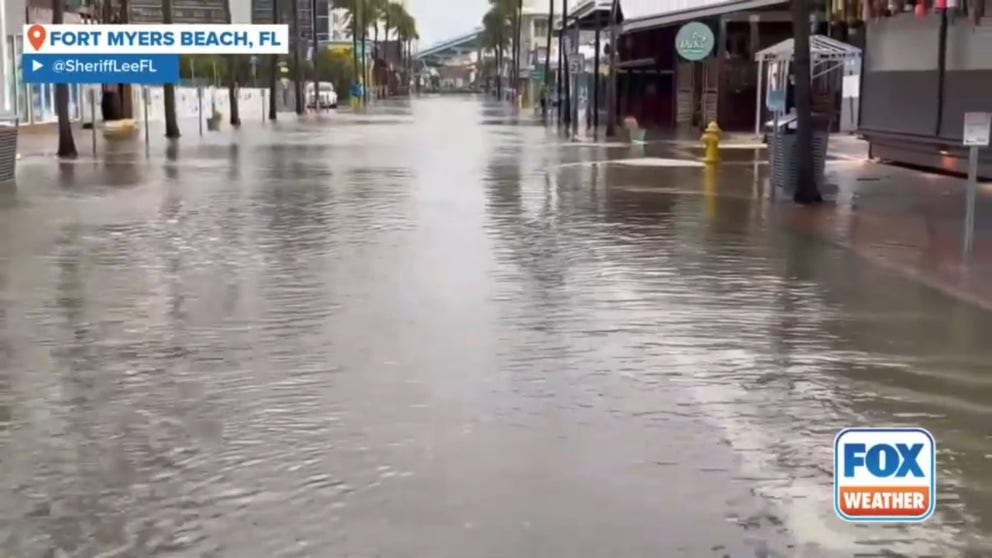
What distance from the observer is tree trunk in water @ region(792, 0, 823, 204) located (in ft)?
67.8

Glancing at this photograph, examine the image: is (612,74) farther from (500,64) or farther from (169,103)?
(500,64)

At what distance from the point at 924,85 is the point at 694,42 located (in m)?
19.7

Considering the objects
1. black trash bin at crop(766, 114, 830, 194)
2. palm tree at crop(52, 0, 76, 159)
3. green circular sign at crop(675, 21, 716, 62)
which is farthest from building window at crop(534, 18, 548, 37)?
black trash bin at crop(766, 114, 830, 194)

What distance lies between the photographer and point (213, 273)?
1374 centimetres

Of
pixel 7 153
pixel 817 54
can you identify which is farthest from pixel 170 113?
pixel 817 54

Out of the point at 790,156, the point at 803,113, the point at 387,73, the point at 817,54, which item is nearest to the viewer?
the point at 803,113

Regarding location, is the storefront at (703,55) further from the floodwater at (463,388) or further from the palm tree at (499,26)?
the palm tree at (499,26)

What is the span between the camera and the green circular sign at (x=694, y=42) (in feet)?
153

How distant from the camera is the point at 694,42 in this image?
4678cm

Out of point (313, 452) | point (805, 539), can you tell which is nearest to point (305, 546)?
point (313, 452)

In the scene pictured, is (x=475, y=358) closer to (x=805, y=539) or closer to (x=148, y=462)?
(x=148, y=462)

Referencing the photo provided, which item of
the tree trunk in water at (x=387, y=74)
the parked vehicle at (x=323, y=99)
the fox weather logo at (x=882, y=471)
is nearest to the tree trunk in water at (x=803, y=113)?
the fox weather logo at (x=882, y=471)

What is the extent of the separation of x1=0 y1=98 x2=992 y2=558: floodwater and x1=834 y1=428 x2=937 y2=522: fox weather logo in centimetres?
96

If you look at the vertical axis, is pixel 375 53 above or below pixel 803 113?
above
